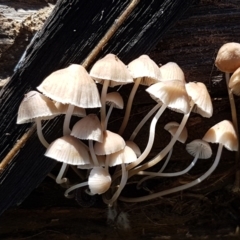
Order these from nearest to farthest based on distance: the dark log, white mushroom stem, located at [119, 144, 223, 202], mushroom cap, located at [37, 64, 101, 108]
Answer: mushroom cap, located at [37, 64, 101, 108], the dark log, white mushroom stem, located at [119, 144, 223, 202]

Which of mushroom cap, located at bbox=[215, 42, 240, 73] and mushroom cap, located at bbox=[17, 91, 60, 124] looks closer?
mushroom cap, located at bbox=[17, 91, 60, 124]

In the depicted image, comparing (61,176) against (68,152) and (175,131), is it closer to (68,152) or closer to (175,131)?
(68,152)

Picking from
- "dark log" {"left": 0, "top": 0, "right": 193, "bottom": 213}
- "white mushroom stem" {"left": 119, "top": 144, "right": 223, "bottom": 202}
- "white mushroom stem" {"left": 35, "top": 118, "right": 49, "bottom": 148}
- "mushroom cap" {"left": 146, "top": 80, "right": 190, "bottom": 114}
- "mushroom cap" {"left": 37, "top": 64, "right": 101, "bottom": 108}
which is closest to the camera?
"mushroom cap" {"left": 37, "top": 64, "right": 101, "bottom": 108}

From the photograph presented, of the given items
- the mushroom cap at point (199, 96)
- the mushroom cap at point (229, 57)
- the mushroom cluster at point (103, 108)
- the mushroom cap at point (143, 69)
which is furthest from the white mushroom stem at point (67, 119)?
the mushroom cap at point (229, 57)

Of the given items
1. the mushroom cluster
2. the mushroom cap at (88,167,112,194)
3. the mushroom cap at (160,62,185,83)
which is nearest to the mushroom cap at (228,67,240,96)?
the mushroom cluster

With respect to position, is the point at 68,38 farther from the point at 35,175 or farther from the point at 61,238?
the point at 61,238

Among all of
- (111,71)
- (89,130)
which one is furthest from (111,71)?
(89,130)

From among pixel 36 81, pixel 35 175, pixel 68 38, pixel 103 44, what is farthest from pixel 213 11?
pixel 35 175

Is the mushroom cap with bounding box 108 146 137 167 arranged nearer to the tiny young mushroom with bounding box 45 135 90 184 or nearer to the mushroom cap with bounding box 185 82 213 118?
the tiny young mushroom with bounding box 45 135 90 184
